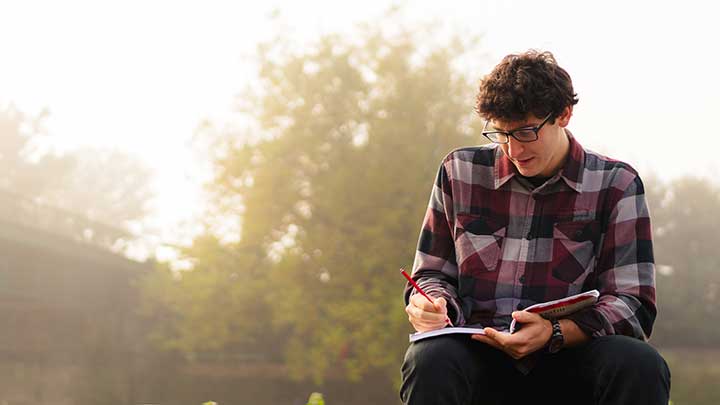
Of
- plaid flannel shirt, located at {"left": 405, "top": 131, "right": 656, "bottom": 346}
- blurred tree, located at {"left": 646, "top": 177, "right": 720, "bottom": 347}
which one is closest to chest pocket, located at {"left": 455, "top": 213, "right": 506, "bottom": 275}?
plaid flannel shirt, located at {"left": 405, "top": 131, "right": 656, "bottom": 346}

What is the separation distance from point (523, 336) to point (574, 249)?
14.6 inches

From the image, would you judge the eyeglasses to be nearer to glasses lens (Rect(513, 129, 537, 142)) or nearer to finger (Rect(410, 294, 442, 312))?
glasses lens (Rect(513, 129, 537, 142))

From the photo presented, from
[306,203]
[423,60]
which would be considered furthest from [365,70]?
[306,203]

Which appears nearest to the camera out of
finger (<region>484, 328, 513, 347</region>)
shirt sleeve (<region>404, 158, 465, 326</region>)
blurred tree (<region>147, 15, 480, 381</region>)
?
finger (<region>484, 328, 513, 347</region>)

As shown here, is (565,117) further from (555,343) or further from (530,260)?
(555,343)

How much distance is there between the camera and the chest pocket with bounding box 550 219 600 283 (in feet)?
7.18

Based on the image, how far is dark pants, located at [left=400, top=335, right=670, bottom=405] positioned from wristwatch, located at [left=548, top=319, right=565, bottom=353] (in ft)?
0.20

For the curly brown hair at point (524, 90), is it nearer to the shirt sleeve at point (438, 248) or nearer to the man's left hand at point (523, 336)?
the shirt sleeve at point (438, 248)

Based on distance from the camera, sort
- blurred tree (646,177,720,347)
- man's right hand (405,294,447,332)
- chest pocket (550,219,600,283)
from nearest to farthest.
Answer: man's right hand (405,294,447,332), chest pocket (550,219,600,283), blurred tree (646,177,720,347)

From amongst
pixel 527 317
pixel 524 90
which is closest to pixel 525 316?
pixel 527 317

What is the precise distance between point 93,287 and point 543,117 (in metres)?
22.2

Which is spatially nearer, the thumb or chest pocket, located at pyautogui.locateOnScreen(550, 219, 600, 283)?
the thumb

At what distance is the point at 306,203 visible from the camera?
17.9m

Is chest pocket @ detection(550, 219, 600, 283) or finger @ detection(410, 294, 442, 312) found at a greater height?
chest pocket @ detection(550, 219, 600, 283)
